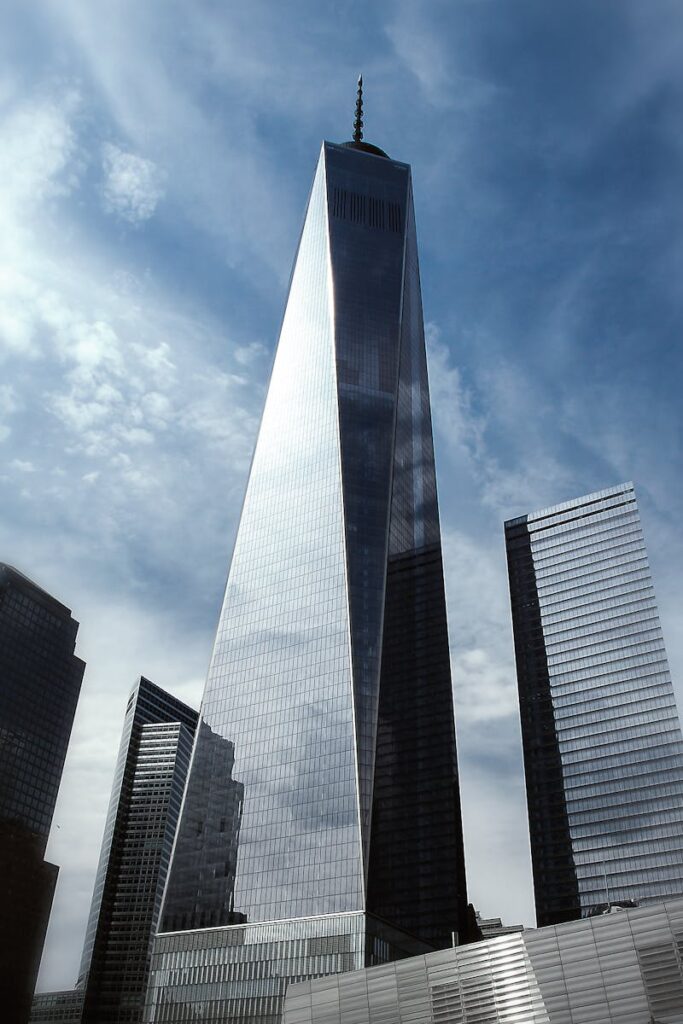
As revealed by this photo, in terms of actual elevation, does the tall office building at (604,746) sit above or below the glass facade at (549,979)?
above

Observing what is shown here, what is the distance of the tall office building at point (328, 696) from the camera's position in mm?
118750

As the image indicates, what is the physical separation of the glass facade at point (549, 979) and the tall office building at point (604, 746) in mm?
103425

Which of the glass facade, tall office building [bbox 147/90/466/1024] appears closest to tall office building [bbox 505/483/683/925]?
tall office building [bbox 147/90/466/1024]

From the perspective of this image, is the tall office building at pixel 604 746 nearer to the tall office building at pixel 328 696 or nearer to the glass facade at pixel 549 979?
the tall office building at pixel 328 696

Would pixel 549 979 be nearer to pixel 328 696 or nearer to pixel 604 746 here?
pixel 328 696

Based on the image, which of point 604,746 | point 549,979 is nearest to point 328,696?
point 549,979

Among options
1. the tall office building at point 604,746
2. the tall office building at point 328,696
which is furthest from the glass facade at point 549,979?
the tall office building at point 604,746

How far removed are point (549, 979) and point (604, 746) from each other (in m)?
121

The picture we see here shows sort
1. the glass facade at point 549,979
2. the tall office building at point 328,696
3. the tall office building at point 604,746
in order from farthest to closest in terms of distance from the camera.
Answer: the tall office building at point 604,746, the tall office building at point 328,696, the glass facade at point 549,979

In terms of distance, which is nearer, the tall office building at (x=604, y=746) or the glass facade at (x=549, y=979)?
the glass facade at (x=549, y=979)

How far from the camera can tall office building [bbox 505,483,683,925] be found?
543 ft

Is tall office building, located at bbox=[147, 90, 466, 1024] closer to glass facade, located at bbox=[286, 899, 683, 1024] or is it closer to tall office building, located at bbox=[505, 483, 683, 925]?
tall office building, located at bbox=[505, 483, 683, 925]

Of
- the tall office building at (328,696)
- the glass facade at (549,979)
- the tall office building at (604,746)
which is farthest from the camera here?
the tall office building at (604,746)

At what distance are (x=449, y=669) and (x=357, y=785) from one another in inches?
1568
